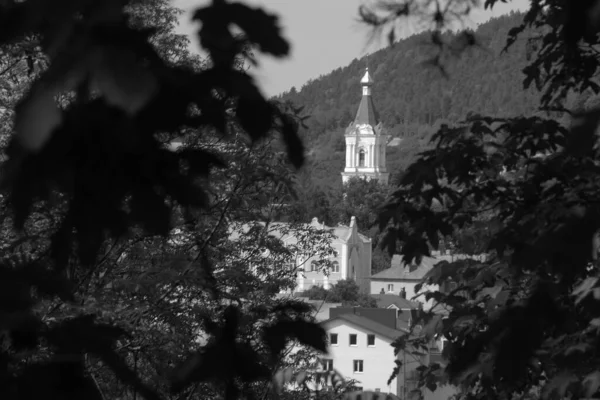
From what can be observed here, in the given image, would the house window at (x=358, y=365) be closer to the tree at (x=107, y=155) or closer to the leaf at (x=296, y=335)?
the leaf at (x=296, y=335)

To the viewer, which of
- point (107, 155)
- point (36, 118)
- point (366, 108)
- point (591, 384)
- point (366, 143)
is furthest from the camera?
point (366, 143)

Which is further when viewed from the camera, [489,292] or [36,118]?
[489,292]

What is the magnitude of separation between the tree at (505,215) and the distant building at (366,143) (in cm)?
9284

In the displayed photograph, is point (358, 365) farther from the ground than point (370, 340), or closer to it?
closer to it

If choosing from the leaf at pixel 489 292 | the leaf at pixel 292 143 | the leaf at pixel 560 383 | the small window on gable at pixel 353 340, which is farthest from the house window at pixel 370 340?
the leaf at pixel 292 143

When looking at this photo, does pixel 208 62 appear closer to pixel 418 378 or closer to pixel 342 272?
pixel 418 378

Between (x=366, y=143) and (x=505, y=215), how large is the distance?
96.7m

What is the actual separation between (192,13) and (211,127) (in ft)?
0.71

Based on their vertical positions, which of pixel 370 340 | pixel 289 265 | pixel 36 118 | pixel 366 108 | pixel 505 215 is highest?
pixel 366 108

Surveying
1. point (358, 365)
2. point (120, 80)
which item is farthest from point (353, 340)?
point (120, 80)

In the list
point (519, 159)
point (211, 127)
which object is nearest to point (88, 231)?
point (211, 127)

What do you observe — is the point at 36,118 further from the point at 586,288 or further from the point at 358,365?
the point at 358,365

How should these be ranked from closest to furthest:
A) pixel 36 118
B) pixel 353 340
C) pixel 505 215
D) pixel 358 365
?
pixel 36 118, pixel 505 215, pixel 358 365, pixel 353 340

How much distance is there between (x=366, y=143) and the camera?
99.9 meters
